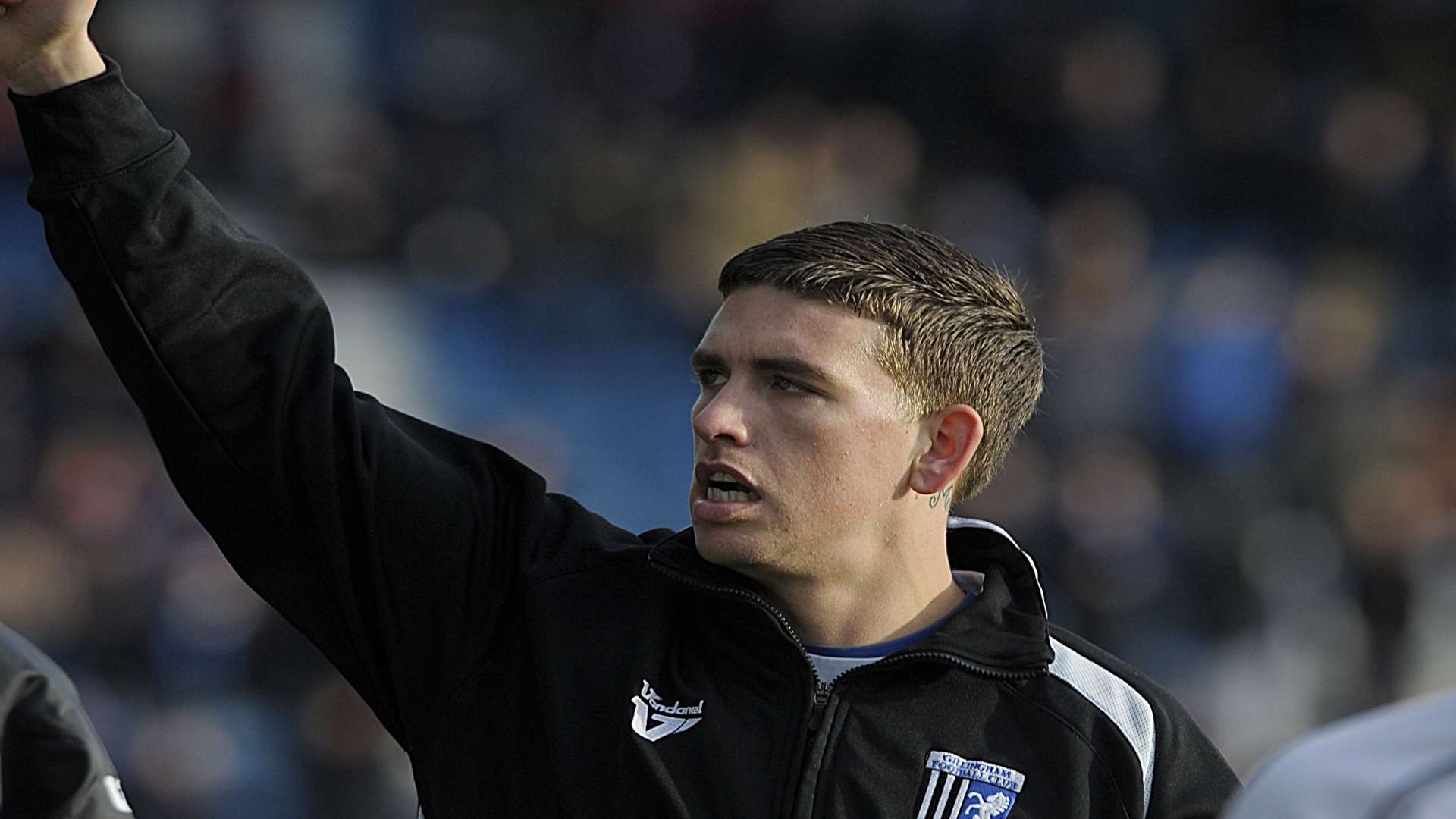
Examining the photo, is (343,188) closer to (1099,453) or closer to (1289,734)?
(1099,453)

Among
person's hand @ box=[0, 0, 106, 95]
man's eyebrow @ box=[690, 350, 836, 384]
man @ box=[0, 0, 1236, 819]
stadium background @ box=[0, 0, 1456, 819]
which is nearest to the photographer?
person's hand @ box=[0, 0, 106, 95]

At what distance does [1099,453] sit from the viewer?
671 cm

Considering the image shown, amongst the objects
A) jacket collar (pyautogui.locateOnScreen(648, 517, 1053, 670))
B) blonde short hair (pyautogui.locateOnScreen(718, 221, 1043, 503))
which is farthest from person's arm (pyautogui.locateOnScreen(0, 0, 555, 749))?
blonde short hair (pyautogui.locateOnScreen(718, 221, 1043, 503))

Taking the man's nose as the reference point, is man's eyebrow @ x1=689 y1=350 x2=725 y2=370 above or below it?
above

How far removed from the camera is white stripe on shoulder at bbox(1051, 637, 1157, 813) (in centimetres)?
217

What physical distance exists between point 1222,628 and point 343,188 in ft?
11.6

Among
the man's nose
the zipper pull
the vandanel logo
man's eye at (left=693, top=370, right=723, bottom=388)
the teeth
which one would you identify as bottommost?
the vandanel logo

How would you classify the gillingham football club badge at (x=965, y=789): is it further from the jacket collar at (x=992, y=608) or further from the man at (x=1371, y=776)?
the man at (x=1371, y=776)

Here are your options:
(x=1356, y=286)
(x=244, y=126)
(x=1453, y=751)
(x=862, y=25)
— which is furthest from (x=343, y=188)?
(x=1453, y=751)

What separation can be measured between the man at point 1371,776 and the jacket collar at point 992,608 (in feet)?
4.14

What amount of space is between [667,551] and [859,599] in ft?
0.83

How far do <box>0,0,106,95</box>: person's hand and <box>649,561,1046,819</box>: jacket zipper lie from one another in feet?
2.90

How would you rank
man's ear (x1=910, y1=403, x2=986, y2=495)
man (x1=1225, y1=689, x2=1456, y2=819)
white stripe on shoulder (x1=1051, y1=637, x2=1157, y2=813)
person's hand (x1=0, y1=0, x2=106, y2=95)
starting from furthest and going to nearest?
man's ear (x1=910, y1=403, x2=986, y2=495) → white stripe on shoulder (x1=1051, y1=637, x2=1157, y2=813) → person's hand (x1=0, y1=0, x2=106, y2=95) → man (x1=1225, y1=689, x2=1456, y2=819)

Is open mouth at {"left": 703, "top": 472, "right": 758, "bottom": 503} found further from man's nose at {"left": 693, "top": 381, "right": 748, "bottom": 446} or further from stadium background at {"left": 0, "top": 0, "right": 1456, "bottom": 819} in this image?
stadium background at {"left": 0, "top": 0, "right": 1456, "bottom": 819}
